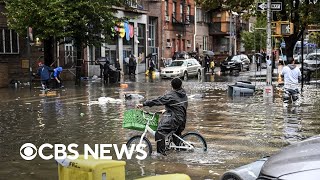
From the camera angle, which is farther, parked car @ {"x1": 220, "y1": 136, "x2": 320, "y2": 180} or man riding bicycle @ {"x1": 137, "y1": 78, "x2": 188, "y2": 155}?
man riding bicycle @ {"x1": 137, "y1": 78, "x2": 188, "y2": 155}

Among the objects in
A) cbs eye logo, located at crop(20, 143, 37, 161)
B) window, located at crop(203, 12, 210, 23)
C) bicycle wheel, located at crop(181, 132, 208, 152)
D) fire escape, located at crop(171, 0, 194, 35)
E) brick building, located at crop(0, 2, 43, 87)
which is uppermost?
window, located at crop(203, 12, 210, 23)

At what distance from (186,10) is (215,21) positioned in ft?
31.9

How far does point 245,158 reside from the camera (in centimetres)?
930

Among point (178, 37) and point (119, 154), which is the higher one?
point (178, 37)

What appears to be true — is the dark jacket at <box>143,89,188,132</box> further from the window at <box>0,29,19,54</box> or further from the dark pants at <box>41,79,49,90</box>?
the window at <box>0,29,19,54</box>

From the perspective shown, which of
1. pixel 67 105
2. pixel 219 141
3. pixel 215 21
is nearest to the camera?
pixel 219 141

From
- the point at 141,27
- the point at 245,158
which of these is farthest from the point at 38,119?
the point at 141,27

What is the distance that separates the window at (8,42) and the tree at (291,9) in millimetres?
13090

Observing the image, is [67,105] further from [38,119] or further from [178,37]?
[178,37]

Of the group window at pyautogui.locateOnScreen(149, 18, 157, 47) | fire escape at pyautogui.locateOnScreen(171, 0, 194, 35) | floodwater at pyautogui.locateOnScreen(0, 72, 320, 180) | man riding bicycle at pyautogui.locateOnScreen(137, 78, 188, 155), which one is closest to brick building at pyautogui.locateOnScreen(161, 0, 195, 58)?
fire escape at pyautogui.locateOnScreen(171, 0, 194, 35)

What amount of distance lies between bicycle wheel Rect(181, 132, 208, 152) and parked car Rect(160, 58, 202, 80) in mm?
28459

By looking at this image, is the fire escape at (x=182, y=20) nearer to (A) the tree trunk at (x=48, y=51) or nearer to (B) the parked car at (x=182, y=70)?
(B) the parked car at (x=182, y=70)

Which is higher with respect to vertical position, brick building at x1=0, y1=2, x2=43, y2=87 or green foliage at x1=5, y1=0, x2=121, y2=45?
green foliage at x1=5, y1=0, x2=121, y2=45

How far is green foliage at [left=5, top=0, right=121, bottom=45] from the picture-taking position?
93.8 feet
